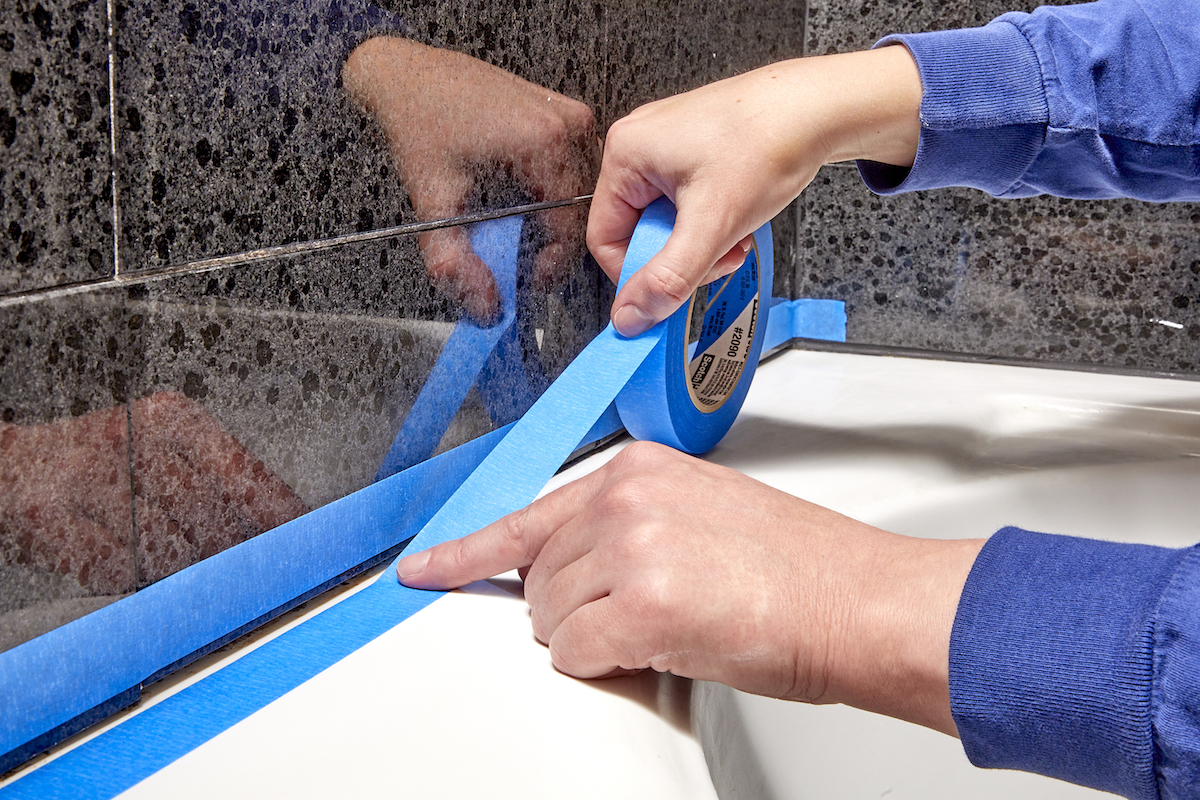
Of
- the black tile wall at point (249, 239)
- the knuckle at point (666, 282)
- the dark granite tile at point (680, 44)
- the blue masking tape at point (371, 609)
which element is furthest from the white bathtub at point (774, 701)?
the dark granite tile at point (680, 44)

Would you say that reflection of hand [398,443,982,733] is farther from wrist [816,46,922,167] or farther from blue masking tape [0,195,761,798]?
wrist [816,46,922,167]

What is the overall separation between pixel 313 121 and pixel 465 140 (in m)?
0.15

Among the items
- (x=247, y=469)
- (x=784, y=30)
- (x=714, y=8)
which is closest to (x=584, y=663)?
(x=247, y=469)

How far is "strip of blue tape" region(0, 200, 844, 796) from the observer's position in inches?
17.8

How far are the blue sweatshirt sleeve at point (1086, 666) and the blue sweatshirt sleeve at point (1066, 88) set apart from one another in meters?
0.45

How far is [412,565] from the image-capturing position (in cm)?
61

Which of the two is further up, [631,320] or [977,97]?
[977,97]

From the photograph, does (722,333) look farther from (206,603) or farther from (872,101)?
(206,603)

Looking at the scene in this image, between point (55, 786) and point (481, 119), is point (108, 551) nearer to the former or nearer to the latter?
point (55, 786)

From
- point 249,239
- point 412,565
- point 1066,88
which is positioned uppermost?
point 1066,88

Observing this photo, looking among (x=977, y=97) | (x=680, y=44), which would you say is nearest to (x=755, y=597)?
(x=977, y=97)

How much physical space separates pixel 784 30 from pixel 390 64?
75 centimetres

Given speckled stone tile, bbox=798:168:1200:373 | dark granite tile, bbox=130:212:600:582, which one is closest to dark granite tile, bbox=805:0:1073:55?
speckled stone tile, bbox=798:168:1200:373

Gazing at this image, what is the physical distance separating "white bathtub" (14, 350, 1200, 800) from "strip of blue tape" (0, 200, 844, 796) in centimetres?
2
